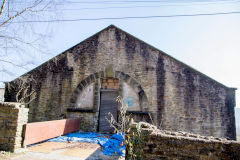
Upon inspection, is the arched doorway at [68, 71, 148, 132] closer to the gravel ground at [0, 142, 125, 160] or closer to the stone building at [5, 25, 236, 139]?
the stone building at [5, 25, 236, 139]

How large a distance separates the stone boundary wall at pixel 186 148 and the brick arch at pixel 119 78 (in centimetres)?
608

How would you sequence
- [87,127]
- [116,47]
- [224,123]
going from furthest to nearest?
[116,47] < [87,127] < [224,123]

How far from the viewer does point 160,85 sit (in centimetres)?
920

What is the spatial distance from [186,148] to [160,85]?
635 centimetres

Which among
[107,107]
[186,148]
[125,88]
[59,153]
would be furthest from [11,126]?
[125,88]

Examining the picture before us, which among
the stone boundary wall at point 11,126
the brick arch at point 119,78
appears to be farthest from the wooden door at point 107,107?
the stone boundary wall at point 11,126

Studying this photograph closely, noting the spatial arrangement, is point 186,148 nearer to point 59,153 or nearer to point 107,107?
point 59,153

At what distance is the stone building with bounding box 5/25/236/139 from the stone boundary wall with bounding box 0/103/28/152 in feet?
15.0

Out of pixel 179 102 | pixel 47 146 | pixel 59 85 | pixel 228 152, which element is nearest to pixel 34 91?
pixel 59 85

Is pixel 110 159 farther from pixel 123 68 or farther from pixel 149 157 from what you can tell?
pixel 123 68

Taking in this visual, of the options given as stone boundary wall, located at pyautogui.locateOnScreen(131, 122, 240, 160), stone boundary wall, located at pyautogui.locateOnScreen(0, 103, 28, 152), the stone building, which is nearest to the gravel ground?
stone boundary wall, located at pyautogui.locateOnScreen(0, 103, 28, 152)

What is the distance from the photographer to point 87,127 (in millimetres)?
9648

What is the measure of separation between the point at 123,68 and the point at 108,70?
3.23ft

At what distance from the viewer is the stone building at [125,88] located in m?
8.41
